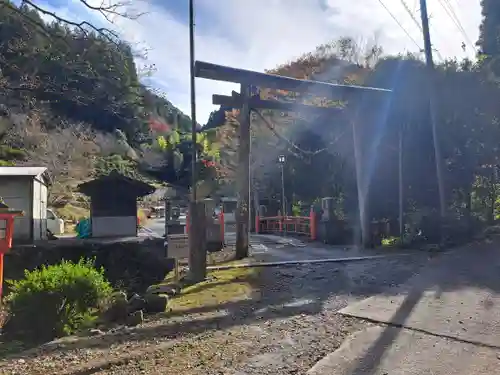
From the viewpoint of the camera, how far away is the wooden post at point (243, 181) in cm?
1012

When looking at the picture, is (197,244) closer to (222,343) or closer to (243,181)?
(243,181)

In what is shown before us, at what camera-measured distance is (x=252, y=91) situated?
10953 mm

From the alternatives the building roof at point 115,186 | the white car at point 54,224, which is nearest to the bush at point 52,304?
the building roof at point 115,186

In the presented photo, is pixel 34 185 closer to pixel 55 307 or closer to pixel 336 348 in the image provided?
pixel 55 307

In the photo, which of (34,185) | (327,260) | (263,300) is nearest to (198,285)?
(263,300)

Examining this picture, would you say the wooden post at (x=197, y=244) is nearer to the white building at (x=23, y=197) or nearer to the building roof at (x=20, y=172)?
the white building at (x=23, y=197)

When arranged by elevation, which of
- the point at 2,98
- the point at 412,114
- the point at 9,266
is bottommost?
the point at 9,266

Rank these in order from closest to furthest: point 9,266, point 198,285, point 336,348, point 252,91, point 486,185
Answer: point 336,348, point 198,285, point 252,91, point 9,266, point 486,185

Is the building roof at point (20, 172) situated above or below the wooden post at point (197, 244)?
above

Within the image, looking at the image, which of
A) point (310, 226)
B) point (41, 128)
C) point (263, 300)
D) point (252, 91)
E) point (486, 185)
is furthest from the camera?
point (41, 128)

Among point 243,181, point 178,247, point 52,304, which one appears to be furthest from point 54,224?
point 52,304

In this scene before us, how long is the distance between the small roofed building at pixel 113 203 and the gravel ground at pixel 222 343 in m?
9.89

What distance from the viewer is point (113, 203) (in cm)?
1487

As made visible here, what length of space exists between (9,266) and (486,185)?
600 inches
